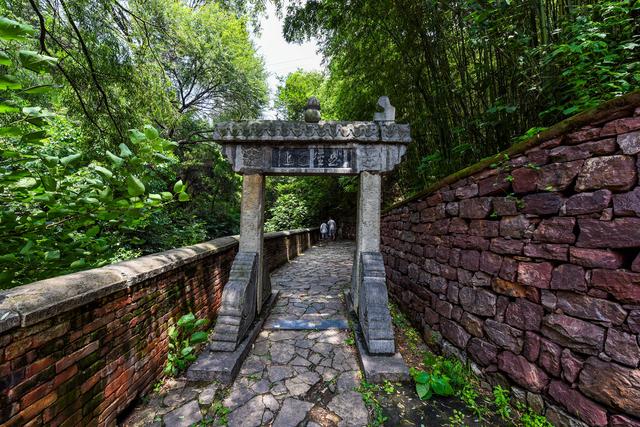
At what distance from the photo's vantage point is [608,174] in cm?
167

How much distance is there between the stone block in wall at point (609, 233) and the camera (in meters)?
1.57

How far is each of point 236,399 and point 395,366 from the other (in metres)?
1.70

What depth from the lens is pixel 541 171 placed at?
2.07m

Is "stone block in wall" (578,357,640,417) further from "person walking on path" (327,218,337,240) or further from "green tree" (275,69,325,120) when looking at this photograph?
"green tree" (275,69,325,120)

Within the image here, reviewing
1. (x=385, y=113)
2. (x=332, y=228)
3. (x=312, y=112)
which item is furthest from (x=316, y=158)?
(x=332, y=228)

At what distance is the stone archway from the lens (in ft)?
11.6

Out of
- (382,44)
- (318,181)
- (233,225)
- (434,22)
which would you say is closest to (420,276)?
(434,22)

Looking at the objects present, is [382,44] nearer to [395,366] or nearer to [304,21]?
[304,21]

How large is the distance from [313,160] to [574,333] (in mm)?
3171

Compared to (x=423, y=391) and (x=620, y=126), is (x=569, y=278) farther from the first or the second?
(x=423, y=391)

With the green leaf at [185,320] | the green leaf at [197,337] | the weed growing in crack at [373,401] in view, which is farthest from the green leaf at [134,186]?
the weed growing in crack at [373,401]

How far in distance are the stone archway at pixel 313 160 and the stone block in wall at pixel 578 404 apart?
1793 millimetres

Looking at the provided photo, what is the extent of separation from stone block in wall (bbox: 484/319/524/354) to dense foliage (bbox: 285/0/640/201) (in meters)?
2.00

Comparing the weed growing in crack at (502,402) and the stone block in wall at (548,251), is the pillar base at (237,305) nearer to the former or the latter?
the weed growing in crack at (502,402)
